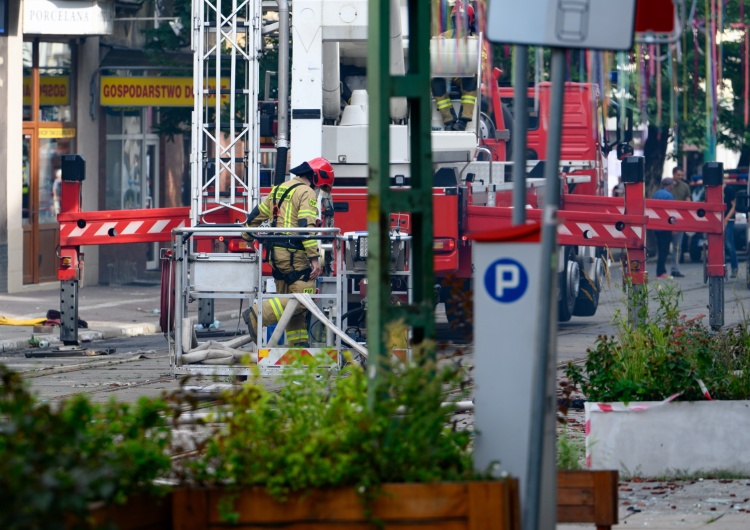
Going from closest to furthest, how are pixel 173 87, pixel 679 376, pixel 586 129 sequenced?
pixel 679 376 < pixel 586 129 < pixel 173 87

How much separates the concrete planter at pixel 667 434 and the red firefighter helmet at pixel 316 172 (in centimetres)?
574

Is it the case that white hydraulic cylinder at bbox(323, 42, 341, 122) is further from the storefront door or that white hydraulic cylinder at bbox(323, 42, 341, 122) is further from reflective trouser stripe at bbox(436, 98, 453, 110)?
the storefront door

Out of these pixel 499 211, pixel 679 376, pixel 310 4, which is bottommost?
pixel 679 376

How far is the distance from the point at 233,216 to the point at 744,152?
875 inches

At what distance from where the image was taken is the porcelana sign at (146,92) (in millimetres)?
25016

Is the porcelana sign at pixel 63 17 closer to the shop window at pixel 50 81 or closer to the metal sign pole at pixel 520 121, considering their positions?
the shop window at pixel 50 81

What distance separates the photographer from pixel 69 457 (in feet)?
13.3

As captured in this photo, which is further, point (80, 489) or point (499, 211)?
point (499, 211)

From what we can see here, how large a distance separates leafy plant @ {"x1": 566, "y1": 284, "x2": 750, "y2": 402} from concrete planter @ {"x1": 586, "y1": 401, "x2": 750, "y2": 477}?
0.39 feet

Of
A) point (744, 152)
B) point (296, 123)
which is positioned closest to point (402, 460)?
point (296, 123)

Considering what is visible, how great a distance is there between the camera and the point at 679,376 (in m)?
8.15

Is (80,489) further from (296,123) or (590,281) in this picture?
(590,281)

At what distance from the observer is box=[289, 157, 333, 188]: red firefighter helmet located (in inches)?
524

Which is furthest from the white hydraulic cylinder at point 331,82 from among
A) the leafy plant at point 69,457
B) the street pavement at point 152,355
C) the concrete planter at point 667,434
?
the leafy plant at point 69,457
